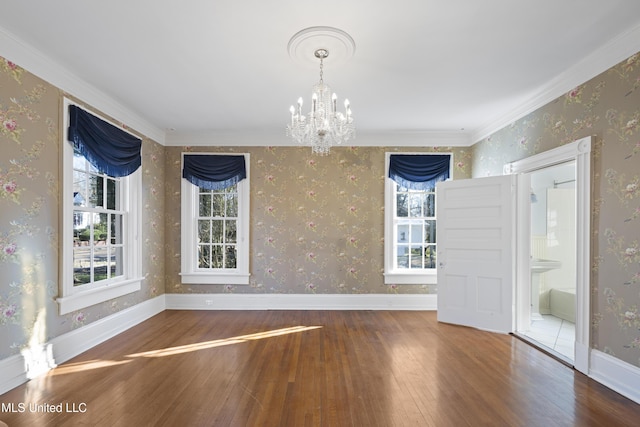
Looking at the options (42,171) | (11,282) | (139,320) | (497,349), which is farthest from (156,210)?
(497,349)

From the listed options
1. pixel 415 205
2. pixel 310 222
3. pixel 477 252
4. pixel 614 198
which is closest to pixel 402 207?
pixel 415 205

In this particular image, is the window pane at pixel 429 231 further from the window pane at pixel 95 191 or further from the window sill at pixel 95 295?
the window pane at pixel 95 191

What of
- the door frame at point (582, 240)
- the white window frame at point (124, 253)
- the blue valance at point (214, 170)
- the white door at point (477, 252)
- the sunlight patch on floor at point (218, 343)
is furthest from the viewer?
the blue valance at point (214, 170)

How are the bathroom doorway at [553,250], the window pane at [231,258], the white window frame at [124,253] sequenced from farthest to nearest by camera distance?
1. the window pane at [231,258]
2. the bathroom doorway at [553,250]
3. the white window frame at [124,253]

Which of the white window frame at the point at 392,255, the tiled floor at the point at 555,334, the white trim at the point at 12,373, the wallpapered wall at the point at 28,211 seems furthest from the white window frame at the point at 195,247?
the tiled floor at the point at 555,334

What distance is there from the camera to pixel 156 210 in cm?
469

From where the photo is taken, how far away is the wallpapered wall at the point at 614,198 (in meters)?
2.38

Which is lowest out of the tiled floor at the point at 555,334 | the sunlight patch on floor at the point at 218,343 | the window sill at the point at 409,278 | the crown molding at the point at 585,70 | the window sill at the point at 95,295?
the tiled floor at the point at 555,334

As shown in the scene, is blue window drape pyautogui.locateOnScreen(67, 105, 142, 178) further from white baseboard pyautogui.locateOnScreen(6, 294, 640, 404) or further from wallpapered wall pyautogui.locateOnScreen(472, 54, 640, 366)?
wallpapered wall pyautogui.locateOnScreen(472, 54, 640, 366)

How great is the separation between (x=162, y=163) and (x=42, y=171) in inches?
85.4

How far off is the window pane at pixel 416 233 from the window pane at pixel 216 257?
3.13 m

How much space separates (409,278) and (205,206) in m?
3.48

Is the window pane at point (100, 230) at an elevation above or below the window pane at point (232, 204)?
below

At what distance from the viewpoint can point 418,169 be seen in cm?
488
